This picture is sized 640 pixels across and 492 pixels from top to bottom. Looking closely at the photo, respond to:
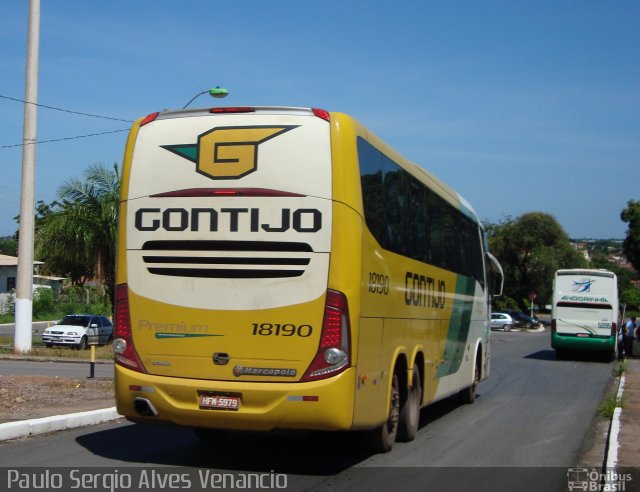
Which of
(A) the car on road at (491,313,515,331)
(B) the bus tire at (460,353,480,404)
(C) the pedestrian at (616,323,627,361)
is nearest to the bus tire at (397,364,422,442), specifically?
(B) the bus tire at (460,353,480,404)

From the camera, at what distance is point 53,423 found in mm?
11125

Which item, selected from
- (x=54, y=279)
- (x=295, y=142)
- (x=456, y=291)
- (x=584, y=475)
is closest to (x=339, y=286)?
(x=295, y=142)

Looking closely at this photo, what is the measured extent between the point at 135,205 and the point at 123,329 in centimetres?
132

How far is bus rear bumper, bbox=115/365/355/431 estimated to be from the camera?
27.1 feet

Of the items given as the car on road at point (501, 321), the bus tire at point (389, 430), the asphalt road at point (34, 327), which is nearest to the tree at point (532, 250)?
the car on road at point (501, 321)

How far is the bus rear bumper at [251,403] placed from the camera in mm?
8258

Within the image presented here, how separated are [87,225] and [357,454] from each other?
965 inches

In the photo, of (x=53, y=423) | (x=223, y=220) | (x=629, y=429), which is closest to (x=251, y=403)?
(x=223, y=220)

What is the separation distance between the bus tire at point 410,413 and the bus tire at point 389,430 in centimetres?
43

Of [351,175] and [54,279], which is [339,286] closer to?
[351,175]

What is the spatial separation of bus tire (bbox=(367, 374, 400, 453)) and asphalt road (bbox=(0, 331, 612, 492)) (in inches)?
5.3

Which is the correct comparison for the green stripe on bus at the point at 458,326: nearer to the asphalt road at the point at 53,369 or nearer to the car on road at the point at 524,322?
the asphalt road at the point at 53,369

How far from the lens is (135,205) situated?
906cm

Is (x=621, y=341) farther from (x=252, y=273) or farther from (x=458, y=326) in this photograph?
(x=252, y=273)
